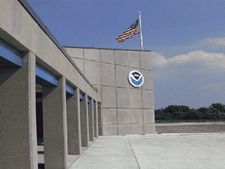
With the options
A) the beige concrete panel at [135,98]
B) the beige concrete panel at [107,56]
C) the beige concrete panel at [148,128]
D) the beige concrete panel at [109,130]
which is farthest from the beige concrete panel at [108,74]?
the beige concrete panel at [148,128]

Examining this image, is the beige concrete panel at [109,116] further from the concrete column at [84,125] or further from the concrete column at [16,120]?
the concrete column at [16,120]

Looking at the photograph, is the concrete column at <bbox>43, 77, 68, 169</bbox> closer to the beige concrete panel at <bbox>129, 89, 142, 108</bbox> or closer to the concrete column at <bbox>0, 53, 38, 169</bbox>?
the concrete column at <bbox>0, 53, 38, 169</bbox>

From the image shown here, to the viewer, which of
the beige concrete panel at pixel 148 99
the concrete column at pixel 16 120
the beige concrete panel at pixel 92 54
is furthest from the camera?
the beige concrete panel at pixel 148 99

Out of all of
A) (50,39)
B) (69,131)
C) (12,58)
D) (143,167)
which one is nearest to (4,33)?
(12,58)

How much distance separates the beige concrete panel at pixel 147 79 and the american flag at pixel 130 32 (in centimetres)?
355

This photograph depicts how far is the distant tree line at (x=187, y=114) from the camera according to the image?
11351 centimetres

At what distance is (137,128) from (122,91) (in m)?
3.60

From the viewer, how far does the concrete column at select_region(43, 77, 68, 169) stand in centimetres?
1667

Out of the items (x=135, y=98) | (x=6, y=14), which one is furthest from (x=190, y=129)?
(x=6, y=14)

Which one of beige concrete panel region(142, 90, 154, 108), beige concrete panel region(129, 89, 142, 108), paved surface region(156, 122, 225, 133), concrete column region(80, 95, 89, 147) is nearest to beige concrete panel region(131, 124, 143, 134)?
beige concrete panel region(129, 89, 142, 108)

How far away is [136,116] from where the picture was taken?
45562 millimetres

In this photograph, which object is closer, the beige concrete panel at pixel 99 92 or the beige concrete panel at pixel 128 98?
the beige concrete panel at pixel 99 92

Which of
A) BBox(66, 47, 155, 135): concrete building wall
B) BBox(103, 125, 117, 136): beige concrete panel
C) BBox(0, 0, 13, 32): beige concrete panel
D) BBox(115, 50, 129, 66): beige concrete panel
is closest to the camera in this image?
BBox(0, 0, 13, 32): beige concrete panel

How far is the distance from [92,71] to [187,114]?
78576 millimetres
